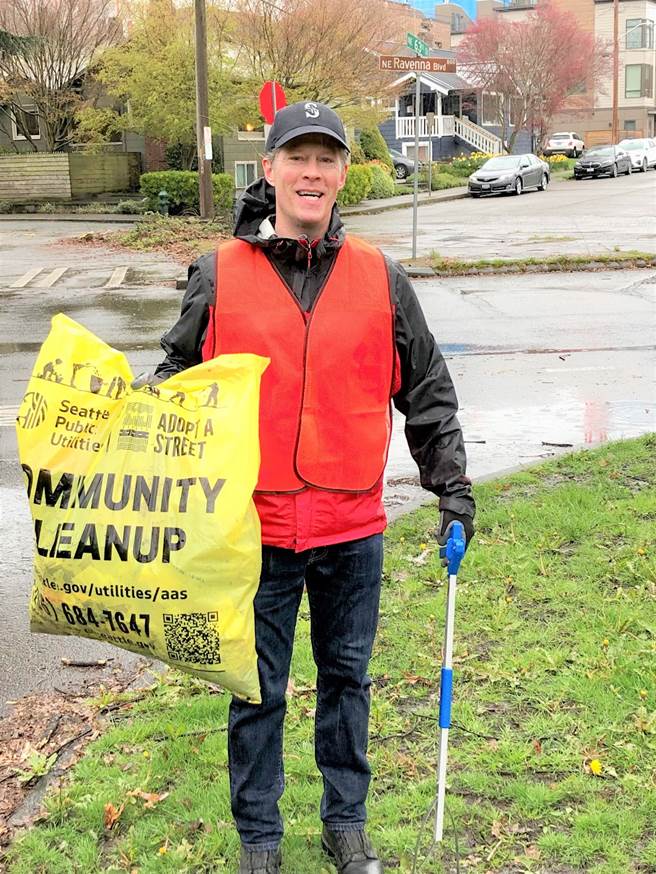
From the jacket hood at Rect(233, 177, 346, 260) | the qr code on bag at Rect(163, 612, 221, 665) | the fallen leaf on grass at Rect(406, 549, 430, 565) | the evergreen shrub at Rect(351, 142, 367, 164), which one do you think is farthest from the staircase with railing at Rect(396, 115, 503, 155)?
the qr code on bag at Rect(163, 612, 221, 665)

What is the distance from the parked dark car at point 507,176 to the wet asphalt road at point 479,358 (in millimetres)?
19242

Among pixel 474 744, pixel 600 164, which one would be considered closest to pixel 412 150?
pixel 600 164

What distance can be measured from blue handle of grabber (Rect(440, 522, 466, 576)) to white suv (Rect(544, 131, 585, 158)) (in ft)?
187

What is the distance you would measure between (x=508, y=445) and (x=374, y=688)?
159 inches

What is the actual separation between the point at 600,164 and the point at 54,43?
22.0 meters

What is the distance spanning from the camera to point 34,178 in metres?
37.3

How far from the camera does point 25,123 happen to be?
3906cm

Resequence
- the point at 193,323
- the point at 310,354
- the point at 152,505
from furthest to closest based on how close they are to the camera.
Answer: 1. the point at 193,323
2. the point at 310,354
3. the point at 152,505

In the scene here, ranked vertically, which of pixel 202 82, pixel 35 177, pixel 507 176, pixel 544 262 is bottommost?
pixel 544 262

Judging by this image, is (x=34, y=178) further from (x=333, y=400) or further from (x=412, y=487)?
(x=333, y=400)

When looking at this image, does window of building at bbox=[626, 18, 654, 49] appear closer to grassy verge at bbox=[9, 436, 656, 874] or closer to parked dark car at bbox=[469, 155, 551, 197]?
parked dark car at bbox=[469, 155, 551, 197]

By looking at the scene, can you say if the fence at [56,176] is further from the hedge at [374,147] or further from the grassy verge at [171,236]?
the grassy verge at [171,236]

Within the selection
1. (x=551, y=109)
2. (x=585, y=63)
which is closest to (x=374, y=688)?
(x=551, y=109)

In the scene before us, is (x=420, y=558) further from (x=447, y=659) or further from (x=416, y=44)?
(x=416, y=44)
